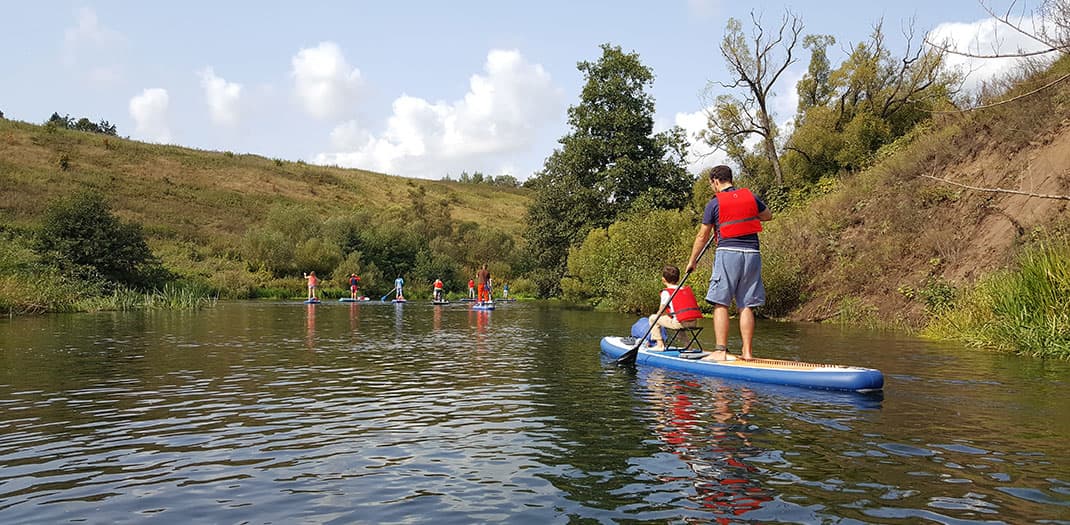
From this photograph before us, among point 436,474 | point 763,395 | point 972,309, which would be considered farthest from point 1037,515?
point 972,309

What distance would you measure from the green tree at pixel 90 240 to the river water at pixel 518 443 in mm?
24430

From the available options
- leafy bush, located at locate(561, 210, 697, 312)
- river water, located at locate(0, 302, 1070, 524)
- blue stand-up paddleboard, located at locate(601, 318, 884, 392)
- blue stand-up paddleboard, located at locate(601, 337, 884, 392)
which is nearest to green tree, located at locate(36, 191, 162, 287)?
leafy bush, located at locate(561, 210, 697, 312)

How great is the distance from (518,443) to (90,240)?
34.4 meters

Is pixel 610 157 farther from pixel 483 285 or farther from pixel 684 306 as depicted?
pixel 684 306

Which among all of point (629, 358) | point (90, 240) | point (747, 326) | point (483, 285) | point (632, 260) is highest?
point (90, 240)

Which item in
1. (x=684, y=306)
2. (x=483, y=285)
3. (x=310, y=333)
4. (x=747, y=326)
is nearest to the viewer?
(x=747, y=326)

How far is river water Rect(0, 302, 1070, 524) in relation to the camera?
461 cm

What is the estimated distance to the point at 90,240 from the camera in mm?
34625

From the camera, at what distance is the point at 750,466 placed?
554 centimetres

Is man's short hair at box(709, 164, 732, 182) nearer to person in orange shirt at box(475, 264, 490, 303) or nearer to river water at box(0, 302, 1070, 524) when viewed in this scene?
river water at box(0, 302, 1070, 524)

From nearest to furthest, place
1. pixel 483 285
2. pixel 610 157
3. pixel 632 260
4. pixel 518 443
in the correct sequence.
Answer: pixel 518 443
pixel 632 260
pixel 483 285
pixel 610 157

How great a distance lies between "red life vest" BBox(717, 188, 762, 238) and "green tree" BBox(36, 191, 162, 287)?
102ft

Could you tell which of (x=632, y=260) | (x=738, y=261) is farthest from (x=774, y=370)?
(x=632, y=260)

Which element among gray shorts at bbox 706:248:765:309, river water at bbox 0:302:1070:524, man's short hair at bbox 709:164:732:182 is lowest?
river water at bbox 0:302:1070:524
